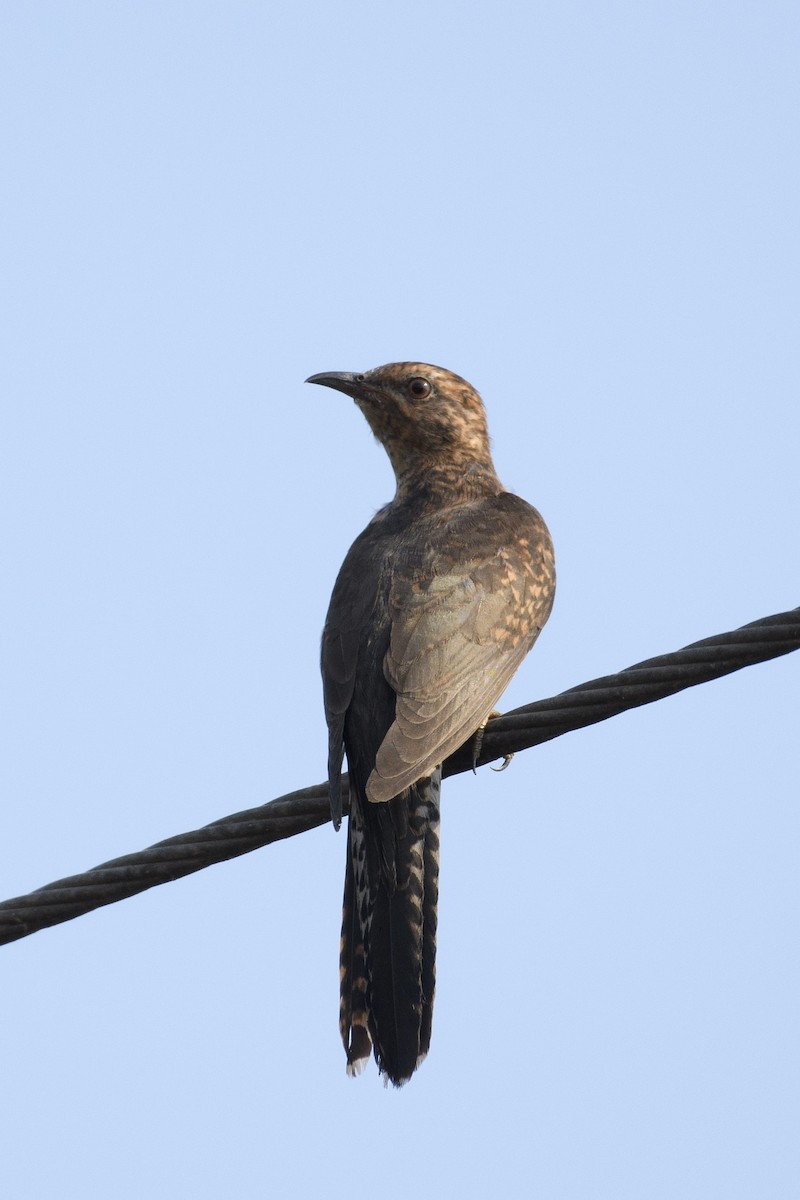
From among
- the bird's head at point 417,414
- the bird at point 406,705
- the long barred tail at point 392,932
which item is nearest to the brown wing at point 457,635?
the bird at point 406,705

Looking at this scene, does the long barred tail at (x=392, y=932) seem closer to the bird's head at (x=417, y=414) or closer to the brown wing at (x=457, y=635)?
the brown wing at (x=457, y=635)

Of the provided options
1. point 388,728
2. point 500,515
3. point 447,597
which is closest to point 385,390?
point 500,515

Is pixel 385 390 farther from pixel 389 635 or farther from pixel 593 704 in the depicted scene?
pixel 593 704

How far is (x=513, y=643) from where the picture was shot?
6266 mm

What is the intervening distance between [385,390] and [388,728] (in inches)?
106

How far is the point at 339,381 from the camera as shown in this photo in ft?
26.4

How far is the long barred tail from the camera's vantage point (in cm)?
568

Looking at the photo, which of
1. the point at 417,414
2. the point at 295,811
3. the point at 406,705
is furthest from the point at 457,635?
the point at 417,414

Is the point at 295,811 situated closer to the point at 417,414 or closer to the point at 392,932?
the point at 392,932

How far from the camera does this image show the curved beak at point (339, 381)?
8.05 m

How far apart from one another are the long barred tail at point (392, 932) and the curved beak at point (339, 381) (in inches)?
110

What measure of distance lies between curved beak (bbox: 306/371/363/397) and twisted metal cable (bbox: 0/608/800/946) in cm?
345

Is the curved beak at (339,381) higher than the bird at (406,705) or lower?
higher

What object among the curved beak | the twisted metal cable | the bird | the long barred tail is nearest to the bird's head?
the curved beak
